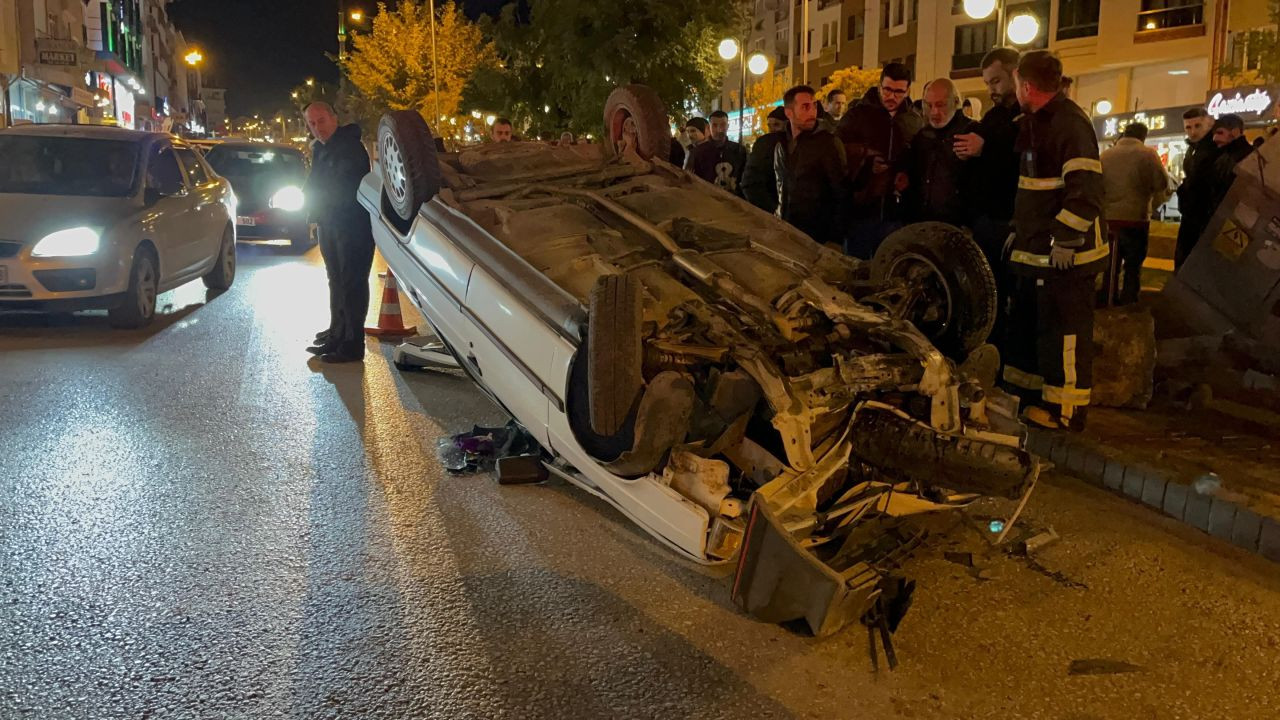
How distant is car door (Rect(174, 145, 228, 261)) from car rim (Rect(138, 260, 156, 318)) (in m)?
1.19

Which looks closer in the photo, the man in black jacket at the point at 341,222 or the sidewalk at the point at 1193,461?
the sidewalk at the point at 1193,461

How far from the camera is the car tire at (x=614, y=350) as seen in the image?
349 centimetres

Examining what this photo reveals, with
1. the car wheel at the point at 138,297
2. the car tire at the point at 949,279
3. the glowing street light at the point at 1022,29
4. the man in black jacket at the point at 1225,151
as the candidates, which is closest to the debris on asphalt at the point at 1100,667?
the car tire at the point at 949,279

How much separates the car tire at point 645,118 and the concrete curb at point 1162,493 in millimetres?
2828

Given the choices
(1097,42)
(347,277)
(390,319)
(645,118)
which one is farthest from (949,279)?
(1097,42)

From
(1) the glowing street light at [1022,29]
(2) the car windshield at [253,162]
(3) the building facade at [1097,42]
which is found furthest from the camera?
(3) the building facade at [1097,42]

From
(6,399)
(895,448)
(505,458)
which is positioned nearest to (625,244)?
(505,458)

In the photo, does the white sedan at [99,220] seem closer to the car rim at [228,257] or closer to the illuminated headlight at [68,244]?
the illuminated headlight at [68,244]

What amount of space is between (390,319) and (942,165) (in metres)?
4.74

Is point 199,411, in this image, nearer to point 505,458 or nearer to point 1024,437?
point 505,458

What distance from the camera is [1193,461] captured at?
501 cm

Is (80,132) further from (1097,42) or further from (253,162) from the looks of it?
(1097,42)

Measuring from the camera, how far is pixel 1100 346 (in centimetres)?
592

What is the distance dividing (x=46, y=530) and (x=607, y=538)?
2.35 meters
